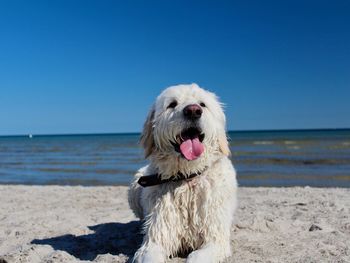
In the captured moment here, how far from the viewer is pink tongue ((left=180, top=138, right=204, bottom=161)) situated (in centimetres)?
395

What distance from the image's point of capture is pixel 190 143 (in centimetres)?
397

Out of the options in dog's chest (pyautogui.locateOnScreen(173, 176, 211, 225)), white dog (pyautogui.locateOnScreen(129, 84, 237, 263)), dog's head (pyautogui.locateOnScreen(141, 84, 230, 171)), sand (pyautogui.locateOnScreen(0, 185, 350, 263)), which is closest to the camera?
dog's head (pyautogui.locateOnScreen(141, 84, 230, 171))

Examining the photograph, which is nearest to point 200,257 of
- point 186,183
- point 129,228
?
point 186,183

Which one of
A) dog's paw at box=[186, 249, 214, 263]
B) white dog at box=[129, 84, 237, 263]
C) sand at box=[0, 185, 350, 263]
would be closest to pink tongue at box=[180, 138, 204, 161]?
white dog at box=[129, 84, 237, 263]

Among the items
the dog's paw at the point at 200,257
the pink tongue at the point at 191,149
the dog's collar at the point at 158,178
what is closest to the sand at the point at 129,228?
the dog's paw at the point at 200,257

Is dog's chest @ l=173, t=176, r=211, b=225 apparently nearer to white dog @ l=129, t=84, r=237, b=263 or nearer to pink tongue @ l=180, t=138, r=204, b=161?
white dog @ l=129, t=84, r=237, b=263

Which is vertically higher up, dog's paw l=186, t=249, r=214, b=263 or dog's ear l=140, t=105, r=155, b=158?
dog's ear l=140, t=105, r=155, b=158

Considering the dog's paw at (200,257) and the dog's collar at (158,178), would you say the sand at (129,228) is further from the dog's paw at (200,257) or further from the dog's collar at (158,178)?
the dog's collar at (158,178)

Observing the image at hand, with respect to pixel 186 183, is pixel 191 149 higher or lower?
higher

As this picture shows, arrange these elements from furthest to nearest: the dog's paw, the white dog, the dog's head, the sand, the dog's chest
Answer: the sand → the dog's chest → the white dog → the dog's head → the dog's paw

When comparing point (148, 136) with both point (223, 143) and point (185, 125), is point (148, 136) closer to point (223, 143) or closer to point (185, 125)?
point (185, 125)

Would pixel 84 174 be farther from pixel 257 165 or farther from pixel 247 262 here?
pixel 247 262

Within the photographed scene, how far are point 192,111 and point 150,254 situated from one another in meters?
1.26

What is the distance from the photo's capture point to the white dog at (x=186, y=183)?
4.05m
